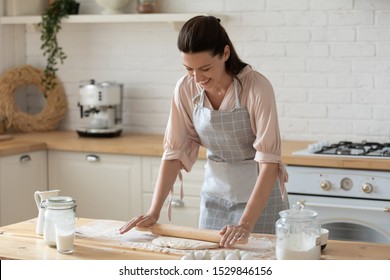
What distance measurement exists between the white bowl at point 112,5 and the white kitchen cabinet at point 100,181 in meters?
Result: 0.98

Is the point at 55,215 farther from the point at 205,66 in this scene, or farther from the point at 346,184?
the point at 346,184

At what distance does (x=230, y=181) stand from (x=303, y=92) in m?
1.65

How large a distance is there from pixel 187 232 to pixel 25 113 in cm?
295

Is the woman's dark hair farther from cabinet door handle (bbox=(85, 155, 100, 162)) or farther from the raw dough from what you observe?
cabinet door handle (bbox=(85, 155, 100, 162))

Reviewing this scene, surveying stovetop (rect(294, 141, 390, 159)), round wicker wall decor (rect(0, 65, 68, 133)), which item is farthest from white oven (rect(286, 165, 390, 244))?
round wicker wall decor (rect(0, 65, 68, 133))

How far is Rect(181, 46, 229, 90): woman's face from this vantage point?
289cm

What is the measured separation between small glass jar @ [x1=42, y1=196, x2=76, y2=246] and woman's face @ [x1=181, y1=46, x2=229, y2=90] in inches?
26.0

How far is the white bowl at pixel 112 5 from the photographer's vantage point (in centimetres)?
514

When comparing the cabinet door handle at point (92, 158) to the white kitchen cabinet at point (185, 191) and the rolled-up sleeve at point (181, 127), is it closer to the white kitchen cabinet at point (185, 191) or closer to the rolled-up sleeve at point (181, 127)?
the white kitchen cabinet at point (185, 191)

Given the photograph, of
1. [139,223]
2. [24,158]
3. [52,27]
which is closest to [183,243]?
[139,223]

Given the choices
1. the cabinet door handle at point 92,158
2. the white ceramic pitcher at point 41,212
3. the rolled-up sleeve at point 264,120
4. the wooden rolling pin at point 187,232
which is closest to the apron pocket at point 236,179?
Answer: the rolled-up sleeve at point 264,120

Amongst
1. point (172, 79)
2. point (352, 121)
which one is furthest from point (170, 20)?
point (352, 121)

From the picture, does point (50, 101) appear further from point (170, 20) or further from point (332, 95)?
point (332, 95)

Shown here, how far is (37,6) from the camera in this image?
5.52 metres
